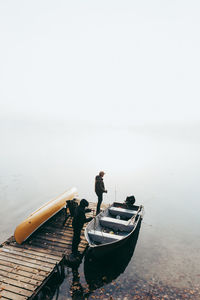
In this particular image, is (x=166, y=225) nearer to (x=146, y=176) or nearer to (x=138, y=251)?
(x=138, y=251)

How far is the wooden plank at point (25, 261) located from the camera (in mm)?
9188

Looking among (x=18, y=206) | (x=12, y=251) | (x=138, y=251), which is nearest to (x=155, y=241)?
(x=138, y=251)

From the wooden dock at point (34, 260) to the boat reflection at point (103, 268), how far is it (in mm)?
1060

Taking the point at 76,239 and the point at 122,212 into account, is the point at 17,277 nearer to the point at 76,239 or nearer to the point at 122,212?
the point at 76,239

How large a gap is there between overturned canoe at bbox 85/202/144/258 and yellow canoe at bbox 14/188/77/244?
305cm

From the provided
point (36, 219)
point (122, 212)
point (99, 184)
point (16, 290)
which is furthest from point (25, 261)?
point (122, 212)

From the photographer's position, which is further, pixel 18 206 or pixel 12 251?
pixel 18 206

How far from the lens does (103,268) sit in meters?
11.3

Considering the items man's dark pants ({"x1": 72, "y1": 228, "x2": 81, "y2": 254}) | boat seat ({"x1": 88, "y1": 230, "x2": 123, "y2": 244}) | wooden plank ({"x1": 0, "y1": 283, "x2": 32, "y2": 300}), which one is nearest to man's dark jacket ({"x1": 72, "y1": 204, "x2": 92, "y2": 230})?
man's dark pants ({"x1": 72, "y1": 228, "x2": 81, "y2": 254})

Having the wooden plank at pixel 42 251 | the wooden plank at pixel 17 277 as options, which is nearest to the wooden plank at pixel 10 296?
the wooden plank at pixel 17 277

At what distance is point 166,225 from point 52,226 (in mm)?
11088

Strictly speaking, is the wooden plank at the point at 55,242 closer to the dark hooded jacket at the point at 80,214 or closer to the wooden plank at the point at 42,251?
the wooden plank at the point at 42,251

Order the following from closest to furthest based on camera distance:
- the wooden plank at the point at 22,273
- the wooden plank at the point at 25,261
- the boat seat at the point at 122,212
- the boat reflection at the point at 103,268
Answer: the wooden plank at the point at 22,273 < the wooden plank at the point at 25,261 < the boat reflection at the point at 103,268 < the boat seat at the point at 122,212

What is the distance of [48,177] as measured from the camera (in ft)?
110
